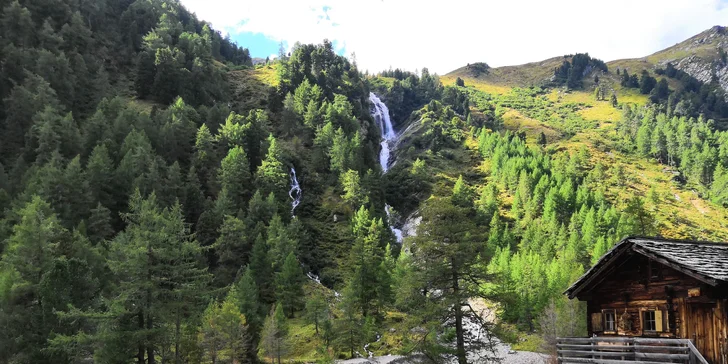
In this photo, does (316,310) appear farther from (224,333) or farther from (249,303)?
(224,333)

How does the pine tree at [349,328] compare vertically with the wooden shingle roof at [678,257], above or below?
below

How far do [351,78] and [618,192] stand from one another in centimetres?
9722

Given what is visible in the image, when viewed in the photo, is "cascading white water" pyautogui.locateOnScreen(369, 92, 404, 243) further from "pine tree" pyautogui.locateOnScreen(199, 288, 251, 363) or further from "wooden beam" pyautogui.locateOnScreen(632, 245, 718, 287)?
"wooden beam" pyautogui.locateOnScreen(632, 245, 718, 287)

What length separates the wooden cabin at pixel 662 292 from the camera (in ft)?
46.2

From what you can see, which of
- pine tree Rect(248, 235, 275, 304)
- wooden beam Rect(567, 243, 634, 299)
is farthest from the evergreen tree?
wooden beam Rect(567, 243, 634, 299)

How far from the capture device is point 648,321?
56.6 feet

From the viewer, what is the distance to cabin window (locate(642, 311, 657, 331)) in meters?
17.1

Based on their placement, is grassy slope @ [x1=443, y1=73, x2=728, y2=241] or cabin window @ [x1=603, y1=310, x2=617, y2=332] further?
grassy slope @ [x1=443, y1=73, x2=728, y2=241]

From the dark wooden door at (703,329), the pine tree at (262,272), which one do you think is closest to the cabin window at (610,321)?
the dark wooden door at (703,329)

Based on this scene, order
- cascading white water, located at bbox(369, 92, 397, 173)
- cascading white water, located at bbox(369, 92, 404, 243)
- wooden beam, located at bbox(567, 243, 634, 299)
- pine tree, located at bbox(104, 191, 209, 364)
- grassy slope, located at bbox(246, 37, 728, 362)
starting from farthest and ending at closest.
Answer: cascading white water, located at bbox(369, 92, 397, 173) → cascading white water, located at bbox(369, 92, 404, 243) → grassy slope, located at bbox(246, 37, 728, 362) → pine tree, located at bbox(104, 191, 209, 364) → wooden beam, located at bbox(567, 243, 634, 299)

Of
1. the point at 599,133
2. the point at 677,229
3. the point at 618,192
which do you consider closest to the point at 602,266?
the point at 677,229

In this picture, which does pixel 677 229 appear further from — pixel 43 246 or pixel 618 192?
pixel 43 246

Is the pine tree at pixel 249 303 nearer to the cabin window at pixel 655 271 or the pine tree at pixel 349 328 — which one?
the pine tree at pixel 349 328

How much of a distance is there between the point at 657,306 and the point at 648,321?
1.05m
